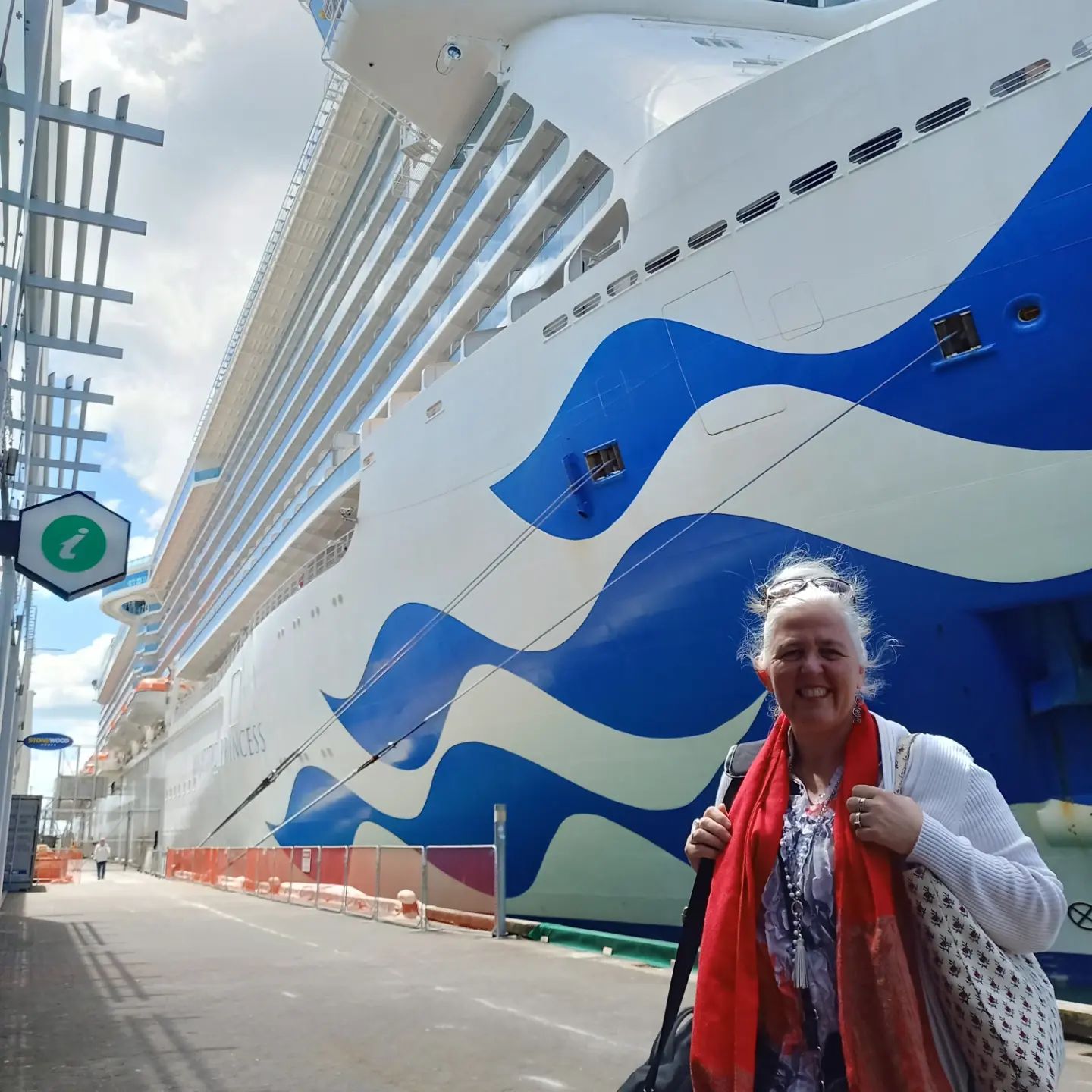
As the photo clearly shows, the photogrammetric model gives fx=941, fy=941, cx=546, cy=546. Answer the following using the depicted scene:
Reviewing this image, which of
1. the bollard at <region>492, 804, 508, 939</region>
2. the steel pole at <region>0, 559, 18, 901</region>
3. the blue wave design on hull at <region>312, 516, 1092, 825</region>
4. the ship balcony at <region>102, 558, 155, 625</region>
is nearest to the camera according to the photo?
the blue wave design on hull at <region>312, 516, 1092, 825</region>

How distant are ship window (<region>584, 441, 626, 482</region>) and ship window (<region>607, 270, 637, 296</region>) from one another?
1130mm

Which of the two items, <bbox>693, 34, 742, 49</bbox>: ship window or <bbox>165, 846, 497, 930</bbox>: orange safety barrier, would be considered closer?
<bbox>165, 846, 497, 930</bbox>: orange safety barrier

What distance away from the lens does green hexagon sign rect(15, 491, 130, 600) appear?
17.3ft

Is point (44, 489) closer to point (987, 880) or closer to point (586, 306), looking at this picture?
point (586, 306)

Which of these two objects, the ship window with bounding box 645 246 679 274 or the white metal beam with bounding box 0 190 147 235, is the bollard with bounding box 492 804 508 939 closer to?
the ship window with bounding box 645 246 679 274

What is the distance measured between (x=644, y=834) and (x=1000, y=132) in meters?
4.82

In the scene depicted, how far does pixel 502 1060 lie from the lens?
3504mm

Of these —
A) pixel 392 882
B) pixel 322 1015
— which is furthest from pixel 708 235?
pixel 392 882

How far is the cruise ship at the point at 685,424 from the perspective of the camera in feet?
16.2

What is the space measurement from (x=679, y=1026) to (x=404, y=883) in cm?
747

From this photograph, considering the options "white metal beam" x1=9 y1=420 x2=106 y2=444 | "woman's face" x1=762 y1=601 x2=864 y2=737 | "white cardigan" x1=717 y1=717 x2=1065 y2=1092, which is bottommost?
"white cardigan" x1=717 y1=717 x2=1065 y2=1092

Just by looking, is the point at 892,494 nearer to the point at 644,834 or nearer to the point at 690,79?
the point at 644,834

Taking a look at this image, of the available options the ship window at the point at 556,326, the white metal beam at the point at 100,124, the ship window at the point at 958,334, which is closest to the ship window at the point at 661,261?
the ship window at the point at 556,326

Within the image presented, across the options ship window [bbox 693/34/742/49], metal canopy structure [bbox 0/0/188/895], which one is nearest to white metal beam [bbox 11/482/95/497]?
metal canopy structure [bbox 0/0/188/895]
